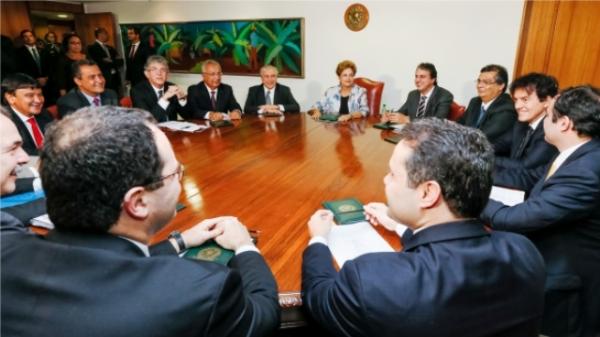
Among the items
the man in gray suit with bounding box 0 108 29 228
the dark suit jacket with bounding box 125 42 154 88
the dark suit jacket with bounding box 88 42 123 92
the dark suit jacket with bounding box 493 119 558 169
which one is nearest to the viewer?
the man in gray suit with bounding box 0 108 29 228

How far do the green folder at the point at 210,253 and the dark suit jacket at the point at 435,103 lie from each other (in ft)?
8.85

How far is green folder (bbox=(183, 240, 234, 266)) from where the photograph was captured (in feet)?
3.67

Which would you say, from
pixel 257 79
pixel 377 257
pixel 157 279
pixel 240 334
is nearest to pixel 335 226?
pixel 377 257

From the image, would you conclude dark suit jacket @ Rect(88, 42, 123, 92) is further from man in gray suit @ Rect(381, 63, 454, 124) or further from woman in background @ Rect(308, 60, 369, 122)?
man in gray suit @ Rect(381, 63, 454, 124)

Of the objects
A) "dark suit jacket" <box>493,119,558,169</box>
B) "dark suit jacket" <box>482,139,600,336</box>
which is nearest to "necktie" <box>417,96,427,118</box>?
"dark suit jacket" <box>493,119,558,169</box>

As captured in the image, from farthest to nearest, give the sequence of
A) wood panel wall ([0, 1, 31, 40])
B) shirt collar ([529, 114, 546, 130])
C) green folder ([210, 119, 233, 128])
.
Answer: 1. wood panel wall ([0, 1, 31, 40])
2. green folder ([210, 119, 233, 128])
3. shirt collar ([529, 114, 546, 130])

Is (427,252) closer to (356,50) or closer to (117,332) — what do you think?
(117,332)

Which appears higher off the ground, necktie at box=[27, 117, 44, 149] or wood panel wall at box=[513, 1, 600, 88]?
wood panel wall at box=[513, 1, 600, 88]

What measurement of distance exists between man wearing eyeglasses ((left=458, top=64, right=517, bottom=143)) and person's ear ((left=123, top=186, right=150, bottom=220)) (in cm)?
245

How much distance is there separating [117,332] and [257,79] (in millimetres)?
5508

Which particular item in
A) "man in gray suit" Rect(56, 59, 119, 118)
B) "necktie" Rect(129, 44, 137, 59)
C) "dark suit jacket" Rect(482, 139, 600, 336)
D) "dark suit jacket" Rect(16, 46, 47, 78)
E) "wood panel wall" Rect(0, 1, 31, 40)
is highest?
"wood panel wall" Rect(0, 1, 31, 40)

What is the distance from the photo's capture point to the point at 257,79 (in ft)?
19.1

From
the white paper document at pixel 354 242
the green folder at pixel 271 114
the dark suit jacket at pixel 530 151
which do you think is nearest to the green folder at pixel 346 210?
the white paper document at pixel 354 242

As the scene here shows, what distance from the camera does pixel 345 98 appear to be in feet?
12.5
